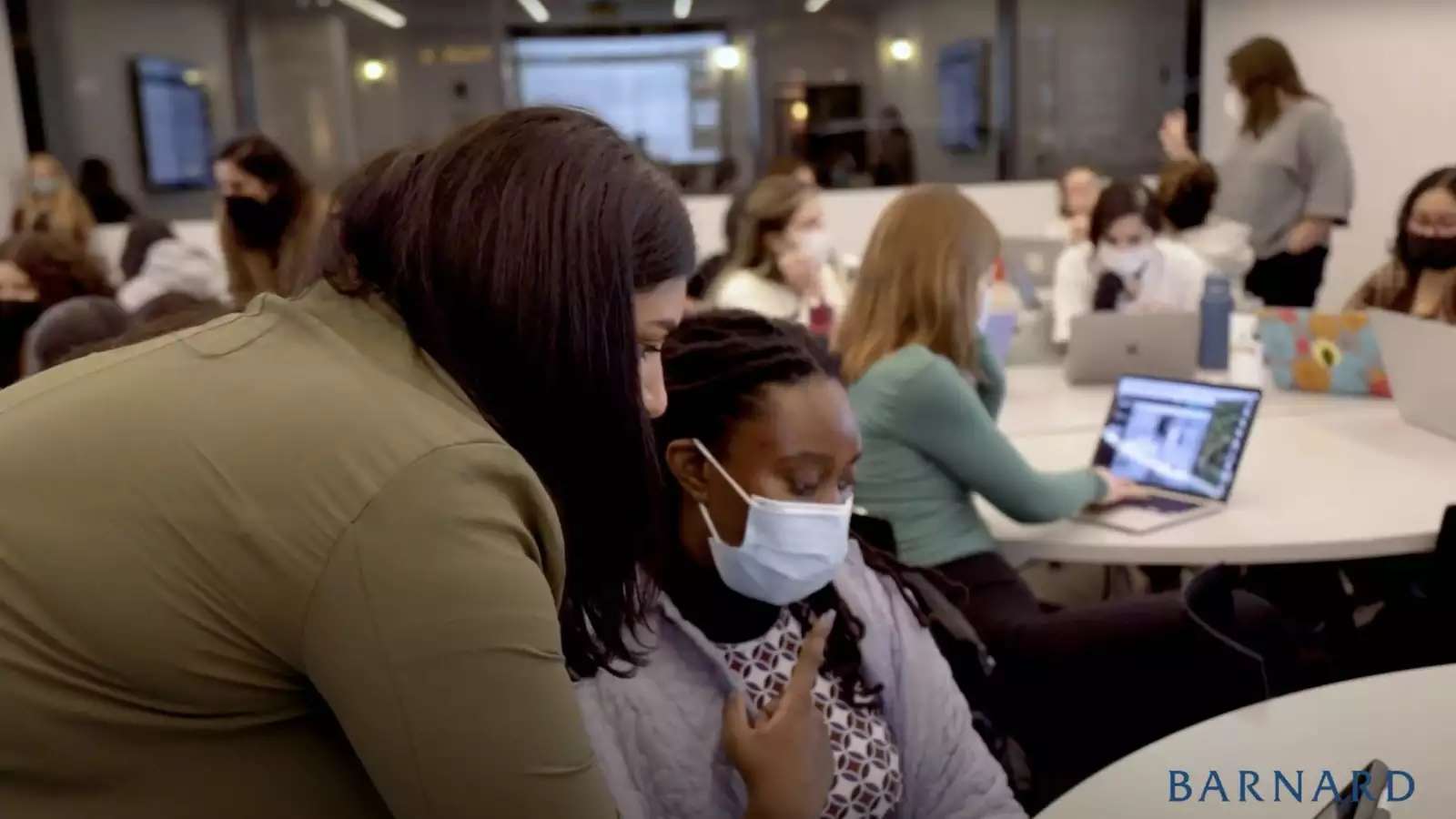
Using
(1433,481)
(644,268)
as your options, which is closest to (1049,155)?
(1433,481)

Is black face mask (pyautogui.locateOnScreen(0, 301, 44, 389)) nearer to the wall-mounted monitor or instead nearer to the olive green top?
the olive green top

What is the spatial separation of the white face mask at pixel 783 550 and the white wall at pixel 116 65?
648 centimetres

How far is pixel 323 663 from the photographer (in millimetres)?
661

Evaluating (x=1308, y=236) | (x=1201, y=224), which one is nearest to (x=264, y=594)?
(x=1201, y=224)

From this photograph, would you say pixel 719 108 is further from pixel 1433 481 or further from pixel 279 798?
pixel 279 798

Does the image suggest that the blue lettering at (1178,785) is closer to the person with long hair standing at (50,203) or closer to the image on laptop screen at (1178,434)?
the image on laptop screen at (1178,434)

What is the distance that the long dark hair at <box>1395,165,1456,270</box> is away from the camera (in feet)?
9.75

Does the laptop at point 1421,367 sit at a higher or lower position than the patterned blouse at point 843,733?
higher

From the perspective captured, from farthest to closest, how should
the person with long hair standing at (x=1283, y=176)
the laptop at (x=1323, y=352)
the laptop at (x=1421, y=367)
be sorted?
1. the person with long hair standing at (x=1283, y=176)
2. the laptop at (x=1323, y=352)
3. the laptop at (x=1421, y=367)

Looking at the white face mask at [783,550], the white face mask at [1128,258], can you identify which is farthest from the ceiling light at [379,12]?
the white face mask at [783,550]

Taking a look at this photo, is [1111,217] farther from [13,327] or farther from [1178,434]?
[13,327]

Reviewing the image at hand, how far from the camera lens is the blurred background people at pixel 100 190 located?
6703 mm

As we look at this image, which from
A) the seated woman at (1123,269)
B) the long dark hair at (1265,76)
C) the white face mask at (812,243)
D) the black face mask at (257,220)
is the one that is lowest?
the seated woman at (1123,269)

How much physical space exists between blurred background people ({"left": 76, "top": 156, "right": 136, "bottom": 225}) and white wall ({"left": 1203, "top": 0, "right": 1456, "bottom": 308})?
20.8ft
